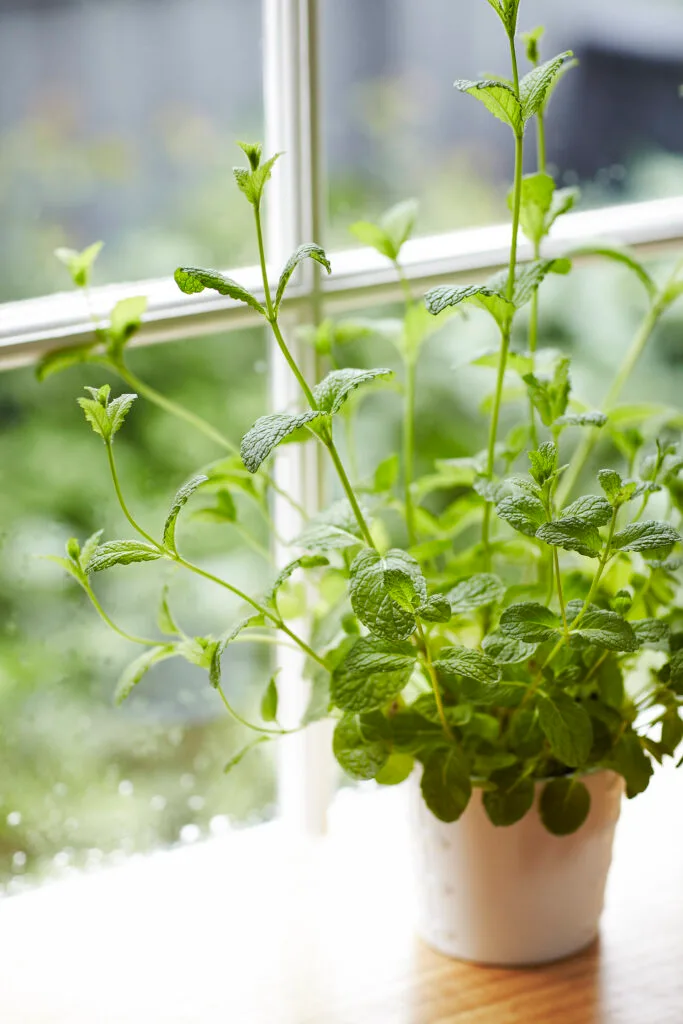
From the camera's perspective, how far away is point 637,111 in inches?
42.6

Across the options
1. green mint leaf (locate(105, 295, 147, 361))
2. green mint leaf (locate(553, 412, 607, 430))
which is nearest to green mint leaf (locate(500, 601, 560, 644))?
green mint leaf (locate(553, 412, 607, 430))

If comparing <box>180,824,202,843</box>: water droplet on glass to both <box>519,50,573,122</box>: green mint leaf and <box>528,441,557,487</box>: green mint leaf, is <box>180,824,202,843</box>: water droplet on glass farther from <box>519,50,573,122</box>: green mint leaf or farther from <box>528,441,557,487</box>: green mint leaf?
<box>519,50,573,122</box>: green mint leaf

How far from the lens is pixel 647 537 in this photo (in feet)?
2.12

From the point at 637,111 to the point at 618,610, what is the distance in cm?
55

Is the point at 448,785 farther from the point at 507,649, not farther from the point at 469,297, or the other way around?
the point at 469,297

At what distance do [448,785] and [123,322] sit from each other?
36cm

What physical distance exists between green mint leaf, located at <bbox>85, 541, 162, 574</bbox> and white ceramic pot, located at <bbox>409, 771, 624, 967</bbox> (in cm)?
27

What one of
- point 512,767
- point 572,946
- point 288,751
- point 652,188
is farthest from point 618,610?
point 652,188

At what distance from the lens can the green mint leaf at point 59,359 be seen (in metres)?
0.81

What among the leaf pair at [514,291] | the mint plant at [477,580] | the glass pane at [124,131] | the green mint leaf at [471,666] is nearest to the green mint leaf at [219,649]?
the mint plant at [477,580]

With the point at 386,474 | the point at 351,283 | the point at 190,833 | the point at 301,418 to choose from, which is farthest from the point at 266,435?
the point at 190,833

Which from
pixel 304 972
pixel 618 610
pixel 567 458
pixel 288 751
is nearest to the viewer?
pixel 618 610

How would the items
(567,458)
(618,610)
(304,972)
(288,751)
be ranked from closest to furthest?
(618,610) < (304,972) < (288,751) < (567,458)

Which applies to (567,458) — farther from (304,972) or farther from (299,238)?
(304,972)
